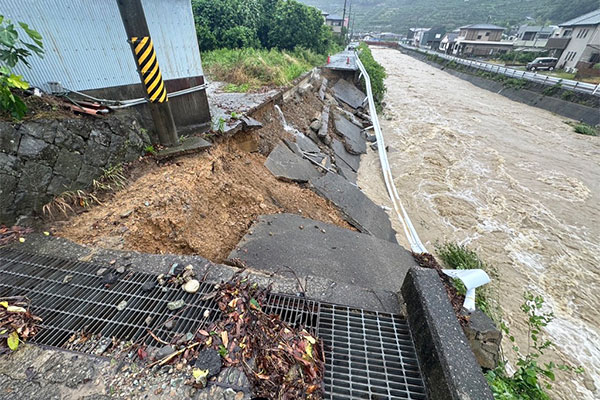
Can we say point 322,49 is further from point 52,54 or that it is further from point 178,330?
point 178,330

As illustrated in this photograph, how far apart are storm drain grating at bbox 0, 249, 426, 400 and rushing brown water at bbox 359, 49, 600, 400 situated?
4201 millimetres

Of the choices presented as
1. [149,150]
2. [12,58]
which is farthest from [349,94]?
[12,58]

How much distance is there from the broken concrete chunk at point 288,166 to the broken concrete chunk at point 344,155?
2602 mm

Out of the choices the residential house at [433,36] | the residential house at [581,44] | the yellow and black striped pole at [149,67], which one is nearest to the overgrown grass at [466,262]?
the yellow and black striped pole at [149,67]

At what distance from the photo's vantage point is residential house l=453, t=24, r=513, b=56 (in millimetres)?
39281

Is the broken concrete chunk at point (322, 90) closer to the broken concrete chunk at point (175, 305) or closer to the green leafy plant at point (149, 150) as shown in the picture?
the green leafy plant at point (149, 150)

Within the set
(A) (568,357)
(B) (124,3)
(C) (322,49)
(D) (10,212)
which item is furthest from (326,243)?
(C) (322,49)

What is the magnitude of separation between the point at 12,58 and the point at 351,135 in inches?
412

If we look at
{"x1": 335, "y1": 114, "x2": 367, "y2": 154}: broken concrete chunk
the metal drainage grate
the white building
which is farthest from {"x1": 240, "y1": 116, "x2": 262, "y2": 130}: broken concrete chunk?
the white building

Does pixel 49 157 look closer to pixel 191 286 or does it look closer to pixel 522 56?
pixel 191 286

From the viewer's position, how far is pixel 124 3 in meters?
3.58

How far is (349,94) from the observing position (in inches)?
651

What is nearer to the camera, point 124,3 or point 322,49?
point 124,3

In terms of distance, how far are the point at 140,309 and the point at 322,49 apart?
2340 cm
